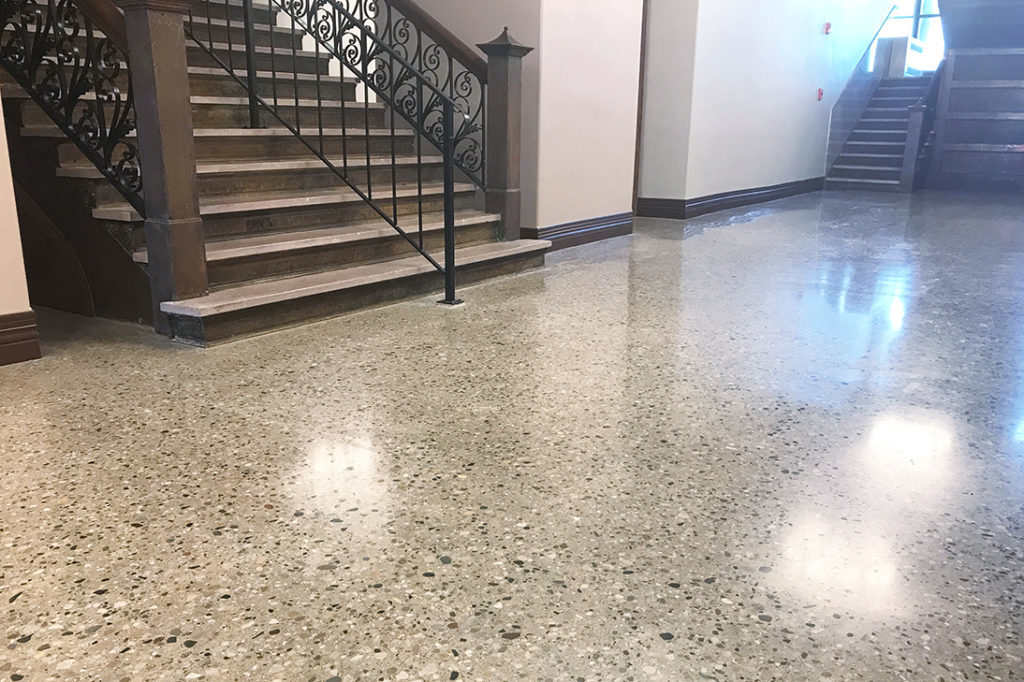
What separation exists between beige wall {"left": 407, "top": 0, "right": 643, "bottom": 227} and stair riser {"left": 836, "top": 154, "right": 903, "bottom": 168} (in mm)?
6036

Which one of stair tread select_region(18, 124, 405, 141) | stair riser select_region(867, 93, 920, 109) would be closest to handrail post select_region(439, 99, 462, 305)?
stair tread select_region(18, 124, 405, 141)

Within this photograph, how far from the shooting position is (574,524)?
5.80 ft

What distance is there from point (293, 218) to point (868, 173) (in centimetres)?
930

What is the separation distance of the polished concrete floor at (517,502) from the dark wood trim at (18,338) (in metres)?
0.09

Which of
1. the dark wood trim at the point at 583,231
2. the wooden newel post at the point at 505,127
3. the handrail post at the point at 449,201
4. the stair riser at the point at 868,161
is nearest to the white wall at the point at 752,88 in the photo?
the stair riser at the point at 868,161

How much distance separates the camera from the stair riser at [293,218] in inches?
143

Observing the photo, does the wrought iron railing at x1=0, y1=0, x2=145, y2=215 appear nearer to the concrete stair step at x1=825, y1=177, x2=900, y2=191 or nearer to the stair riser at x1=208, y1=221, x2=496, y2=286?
the stair riser at x1=208, y1=221, x2=496, y2=286

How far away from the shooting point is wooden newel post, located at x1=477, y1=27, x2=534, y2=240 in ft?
15.3

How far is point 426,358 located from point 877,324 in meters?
2.12

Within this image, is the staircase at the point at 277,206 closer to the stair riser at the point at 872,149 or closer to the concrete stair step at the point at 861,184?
the concrete stair step at the point at 861,184

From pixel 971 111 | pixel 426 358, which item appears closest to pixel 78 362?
pixel 426 358

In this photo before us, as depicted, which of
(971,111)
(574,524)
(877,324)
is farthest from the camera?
(971,111)

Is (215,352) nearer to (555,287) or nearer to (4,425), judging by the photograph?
(4,425)

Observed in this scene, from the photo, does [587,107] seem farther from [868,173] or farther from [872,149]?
[872,149]
